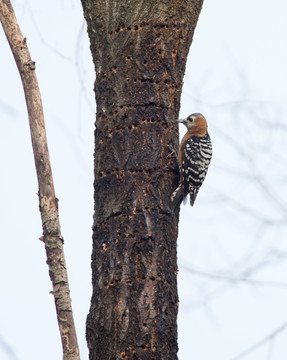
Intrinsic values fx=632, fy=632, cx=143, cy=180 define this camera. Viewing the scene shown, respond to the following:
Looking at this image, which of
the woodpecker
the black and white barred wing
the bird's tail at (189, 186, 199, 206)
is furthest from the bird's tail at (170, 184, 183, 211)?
the bird's tail at (189, 186, 199, 206)

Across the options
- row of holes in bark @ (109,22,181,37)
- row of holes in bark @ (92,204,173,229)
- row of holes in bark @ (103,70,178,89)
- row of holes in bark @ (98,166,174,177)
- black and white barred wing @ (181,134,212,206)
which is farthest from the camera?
black and white barred wing @ (181,134,212,206)

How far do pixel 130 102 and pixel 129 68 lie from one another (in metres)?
0.26

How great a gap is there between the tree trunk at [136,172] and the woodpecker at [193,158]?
0.73ft

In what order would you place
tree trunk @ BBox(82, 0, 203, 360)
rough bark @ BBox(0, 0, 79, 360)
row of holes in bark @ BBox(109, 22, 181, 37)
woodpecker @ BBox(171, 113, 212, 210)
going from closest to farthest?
tree trunk @ BBox(82, 0, 203, 360), rough bark @ BBox(0, 0, 79, 360), row of holes in bark @ BBox(109, 22, 181, 37), woodpecker @ BBox(171, 113, 212, 210)

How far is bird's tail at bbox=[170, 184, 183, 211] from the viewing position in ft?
13.9

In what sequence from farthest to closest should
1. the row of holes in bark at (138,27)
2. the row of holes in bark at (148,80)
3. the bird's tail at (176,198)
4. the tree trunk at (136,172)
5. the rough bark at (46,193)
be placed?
the row of holes in bark at (138,27) → the row of holes in bark at (148,80) → the bird's tail at (176,198) → the rough bark at (46,193) → the tree trunk at (136,172)

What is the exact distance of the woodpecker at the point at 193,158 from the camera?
4662 mm

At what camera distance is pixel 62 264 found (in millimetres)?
3896

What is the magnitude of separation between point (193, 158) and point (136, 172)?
1.61 m

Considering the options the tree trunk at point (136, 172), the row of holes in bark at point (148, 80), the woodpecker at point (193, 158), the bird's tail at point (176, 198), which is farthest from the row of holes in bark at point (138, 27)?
the bird's tail at point (176, 198)

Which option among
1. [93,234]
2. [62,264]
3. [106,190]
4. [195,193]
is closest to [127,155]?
[106,190]

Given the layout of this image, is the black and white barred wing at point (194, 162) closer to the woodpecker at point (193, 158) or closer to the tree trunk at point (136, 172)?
the woodpecker at point (193, 158)

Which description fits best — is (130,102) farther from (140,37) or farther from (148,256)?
(148,256)

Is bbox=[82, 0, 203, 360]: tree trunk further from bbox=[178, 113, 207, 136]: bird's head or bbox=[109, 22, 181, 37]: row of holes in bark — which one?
bbox=[178, 113, 207, 136]: bird's head
